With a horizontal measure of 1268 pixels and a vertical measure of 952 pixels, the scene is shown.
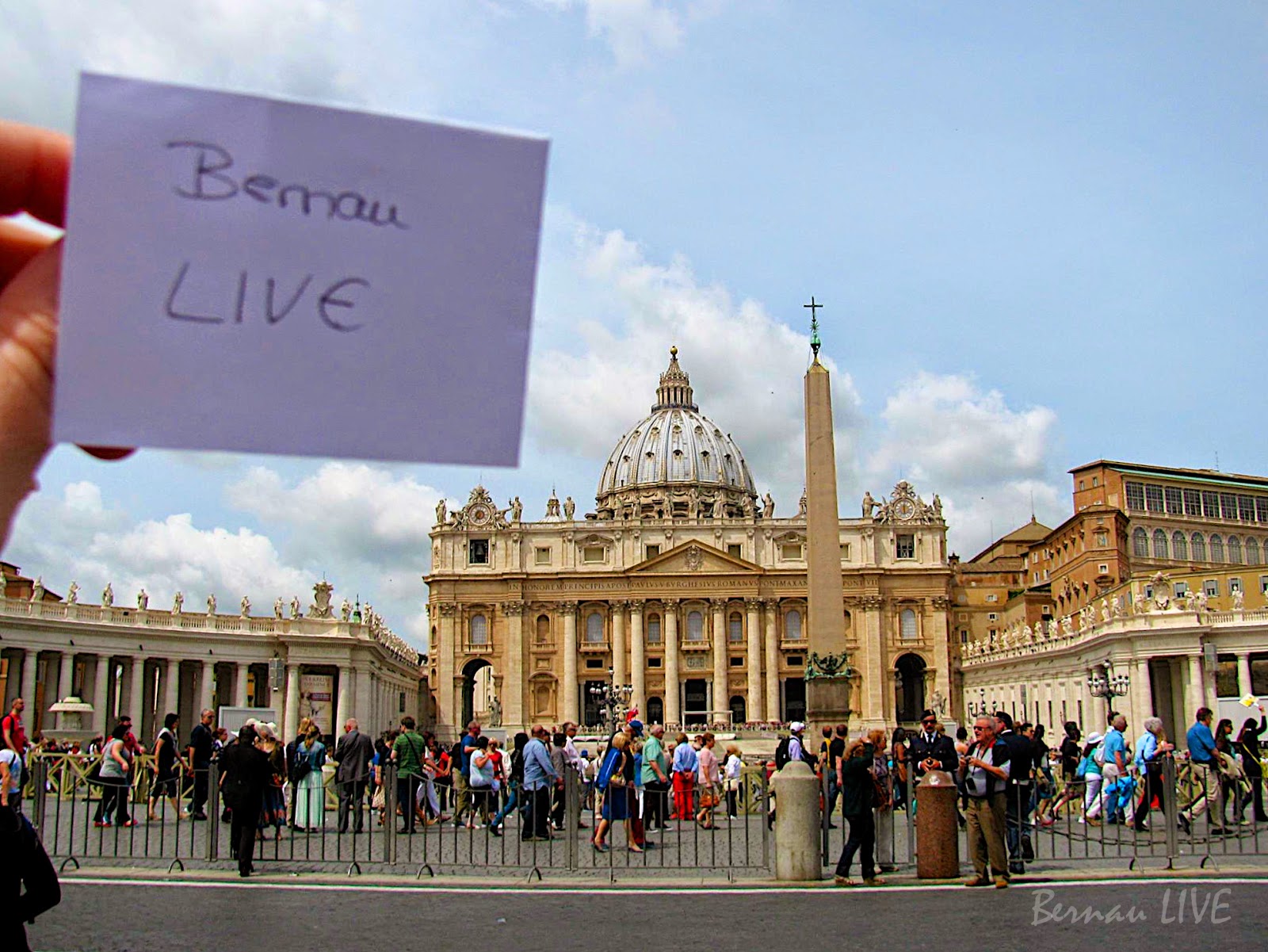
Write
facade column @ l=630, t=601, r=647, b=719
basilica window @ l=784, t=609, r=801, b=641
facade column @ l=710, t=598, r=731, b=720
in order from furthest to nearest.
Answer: basilica window @ l=784, t=609, r=801, b=641 < facade column @ l=710, t=598, r=731, b=720 < facade column @ l=630, t=601, r=647, b=719

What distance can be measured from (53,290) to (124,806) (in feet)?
56.8

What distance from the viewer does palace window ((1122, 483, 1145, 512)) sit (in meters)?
77.3

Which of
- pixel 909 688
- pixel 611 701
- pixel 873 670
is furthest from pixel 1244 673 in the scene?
pixel 909 688

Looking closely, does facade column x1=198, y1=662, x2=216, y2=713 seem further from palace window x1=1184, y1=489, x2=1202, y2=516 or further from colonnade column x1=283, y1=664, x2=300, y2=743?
palace window x1=1184, y1=489, x2=1202, y2=516

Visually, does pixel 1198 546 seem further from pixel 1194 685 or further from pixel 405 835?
pixel 405 835

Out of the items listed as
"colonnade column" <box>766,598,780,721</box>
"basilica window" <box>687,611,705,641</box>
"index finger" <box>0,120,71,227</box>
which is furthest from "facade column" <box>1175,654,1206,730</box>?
"index finger" <box>0,120,71,227</box>

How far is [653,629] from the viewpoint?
296 feet

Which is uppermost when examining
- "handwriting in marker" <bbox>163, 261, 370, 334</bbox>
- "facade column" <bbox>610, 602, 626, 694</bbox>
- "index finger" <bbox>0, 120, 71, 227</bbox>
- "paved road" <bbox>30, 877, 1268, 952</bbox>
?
"facade column" <bbox>610, 602, 626, 694</bbox>

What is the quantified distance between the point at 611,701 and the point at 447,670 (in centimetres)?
3417

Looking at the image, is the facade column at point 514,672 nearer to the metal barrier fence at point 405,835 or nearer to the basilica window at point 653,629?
the basilica window at point 653,629

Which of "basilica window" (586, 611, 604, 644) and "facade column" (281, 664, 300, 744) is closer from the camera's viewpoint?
"facade column" (281, 664, 300, 744)

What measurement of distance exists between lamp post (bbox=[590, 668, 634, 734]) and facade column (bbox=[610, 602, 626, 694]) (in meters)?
0.59

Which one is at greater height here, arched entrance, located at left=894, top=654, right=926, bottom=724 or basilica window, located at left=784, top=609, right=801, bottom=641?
basilica window, located at left=784, top=609, right=801, bottom=641

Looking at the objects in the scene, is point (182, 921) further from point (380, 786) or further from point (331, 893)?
point (380, 786)
